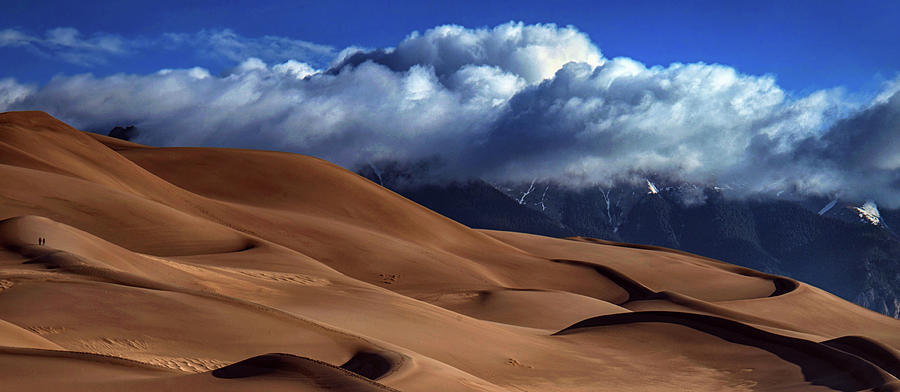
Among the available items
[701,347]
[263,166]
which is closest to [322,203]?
[263,166]

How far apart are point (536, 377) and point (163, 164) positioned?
36.0 m

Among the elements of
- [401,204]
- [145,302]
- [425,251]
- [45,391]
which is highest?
[401,204]

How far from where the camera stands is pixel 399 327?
58.3 ft

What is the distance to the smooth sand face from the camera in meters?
11.6

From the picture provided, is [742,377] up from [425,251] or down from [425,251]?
down

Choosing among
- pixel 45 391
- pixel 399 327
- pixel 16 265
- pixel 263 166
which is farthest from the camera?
pixel 263 166

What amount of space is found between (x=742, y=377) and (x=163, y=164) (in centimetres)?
3655

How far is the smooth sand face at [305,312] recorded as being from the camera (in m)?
11.6

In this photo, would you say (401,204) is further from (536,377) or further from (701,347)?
(536,377)

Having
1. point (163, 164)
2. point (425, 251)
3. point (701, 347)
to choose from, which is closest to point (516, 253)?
point (425, 251)

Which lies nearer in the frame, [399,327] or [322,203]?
[399,327]

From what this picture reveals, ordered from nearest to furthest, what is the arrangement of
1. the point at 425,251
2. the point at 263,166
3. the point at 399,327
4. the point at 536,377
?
the point at 536,377 → the point at 399,327 → the point at 425,251 → the point at 263,166

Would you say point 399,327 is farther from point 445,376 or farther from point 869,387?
point 869,387

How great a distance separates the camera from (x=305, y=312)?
58.9ft
